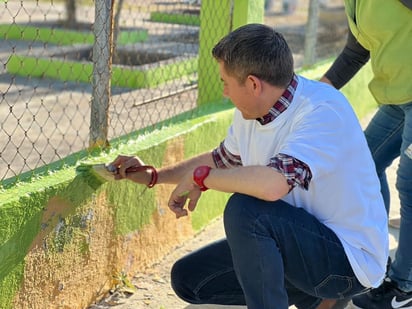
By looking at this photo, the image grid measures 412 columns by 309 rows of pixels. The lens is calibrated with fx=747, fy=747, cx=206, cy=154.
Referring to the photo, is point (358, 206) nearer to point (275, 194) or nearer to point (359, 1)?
point (275, 194)

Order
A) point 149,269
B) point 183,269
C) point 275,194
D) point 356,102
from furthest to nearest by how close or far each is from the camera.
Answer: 1. point 356,102
2. point 149,269
3. point 183,269
4. point 275,194

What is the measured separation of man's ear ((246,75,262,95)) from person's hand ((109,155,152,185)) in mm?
627

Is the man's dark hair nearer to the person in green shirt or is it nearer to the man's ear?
the man's ear

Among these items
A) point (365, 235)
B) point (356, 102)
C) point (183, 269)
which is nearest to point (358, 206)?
point (365, 235)

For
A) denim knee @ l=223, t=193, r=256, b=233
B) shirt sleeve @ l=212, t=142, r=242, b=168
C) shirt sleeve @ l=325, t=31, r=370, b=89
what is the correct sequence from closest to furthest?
denim knee @ l=223, t=193, r=256, b=233
shirt sleeve @ l=212, t=142, r=242, b=168
shirt sleeve @ l=325, t=31, r=370, b=89

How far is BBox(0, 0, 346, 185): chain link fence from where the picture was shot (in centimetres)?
329

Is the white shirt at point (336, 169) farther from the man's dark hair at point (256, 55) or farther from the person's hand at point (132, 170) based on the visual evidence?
the person's hand at point (132, 170)

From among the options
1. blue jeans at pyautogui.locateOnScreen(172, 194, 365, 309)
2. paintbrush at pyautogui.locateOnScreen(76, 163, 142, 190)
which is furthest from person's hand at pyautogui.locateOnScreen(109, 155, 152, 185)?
blue jeans at pyautogui.locateOnScreen(172, 194, 365, 309)

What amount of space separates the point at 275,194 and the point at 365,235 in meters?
0.40

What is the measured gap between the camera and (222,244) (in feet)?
9.34

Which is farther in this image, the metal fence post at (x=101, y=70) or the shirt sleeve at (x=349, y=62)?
the shirt sleeve at (x=349, y=62)

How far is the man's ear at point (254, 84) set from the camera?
238cm

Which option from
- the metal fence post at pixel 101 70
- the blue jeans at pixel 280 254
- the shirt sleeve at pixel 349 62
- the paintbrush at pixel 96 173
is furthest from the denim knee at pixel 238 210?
the shirt sleeve at pixel 349 62

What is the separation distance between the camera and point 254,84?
2.40 meters
